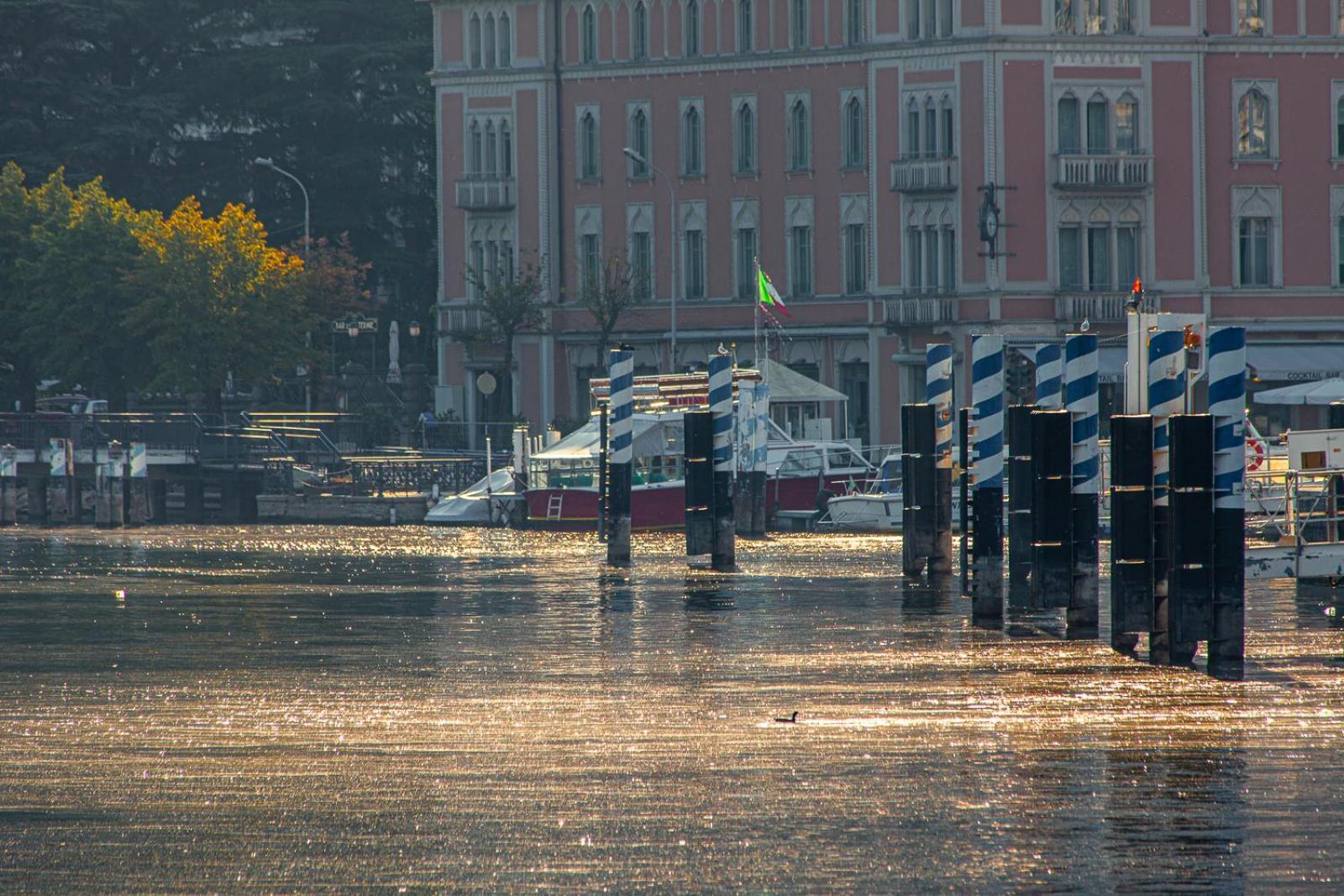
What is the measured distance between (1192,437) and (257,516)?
49678 mm

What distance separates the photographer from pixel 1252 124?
73.8 metres

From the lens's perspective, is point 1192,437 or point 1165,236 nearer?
point 1192,437

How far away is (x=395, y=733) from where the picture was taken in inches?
621

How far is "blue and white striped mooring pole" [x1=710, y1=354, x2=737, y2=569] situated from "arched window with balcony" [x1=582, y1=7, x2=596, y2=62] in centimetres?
4585

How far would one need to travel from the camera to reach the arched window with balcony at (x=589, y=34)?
80312mm

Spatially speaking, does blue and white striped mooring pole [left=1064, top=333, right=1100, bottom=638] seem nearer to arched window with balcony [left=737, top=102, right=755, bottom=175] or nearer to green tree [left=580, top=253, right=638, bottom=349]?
green tree [left=580, top=253, right=638, bottom=349]

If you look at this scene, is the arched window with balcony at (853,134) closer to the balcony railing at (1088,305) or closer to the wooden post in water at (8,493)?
the balcony railing at (1088,305)

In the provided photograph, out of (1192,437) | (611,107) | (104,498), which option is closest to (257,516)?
(104,498)

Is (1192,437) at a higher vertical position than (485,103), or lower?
lower

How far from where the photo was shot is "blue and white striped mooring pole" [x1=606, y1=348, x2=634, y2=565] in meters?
35.2

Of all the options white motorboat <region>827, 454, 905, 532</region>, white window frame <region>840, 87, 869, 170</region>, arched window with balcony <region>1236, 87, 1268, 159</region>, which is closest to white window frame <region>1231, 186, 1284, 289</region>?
arched window with balcony <region>1236, 87, 1268, 159</region>

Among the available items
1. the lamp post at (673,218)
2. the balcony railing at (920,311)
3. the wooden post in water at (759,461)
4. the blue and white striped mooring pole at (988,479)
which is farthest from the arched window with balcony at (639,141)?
the blue and white striped mooring pole at (988,479)

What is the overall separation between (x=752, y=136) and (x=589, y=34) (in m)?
6.70

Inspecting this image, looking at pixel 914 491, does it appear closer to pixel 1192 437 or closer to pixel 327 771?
pixel 1192 437
